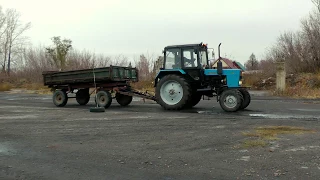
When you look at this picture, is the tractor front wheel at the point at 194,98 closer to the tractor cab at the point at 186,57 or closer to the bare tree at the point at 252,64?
the tractor cab at the point at 186,57

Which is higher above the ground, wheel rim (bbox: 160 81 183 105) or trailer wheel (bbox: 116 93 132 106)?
wheel rim (bbox: 160 81 183 105)

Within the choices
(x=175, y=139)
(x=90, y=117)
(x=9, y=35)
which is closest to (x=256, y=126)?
(x=175, y=139)

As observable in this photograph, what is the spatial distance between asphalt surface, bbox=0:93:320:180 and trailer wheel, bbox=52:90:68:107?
16.6 ft

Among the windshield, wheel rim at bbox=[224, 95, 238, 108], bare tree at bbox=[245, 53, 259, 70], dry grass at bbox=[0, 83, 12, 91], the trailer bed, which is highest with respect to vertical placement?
bare tree at bbox=[245, 53, 259, 70]

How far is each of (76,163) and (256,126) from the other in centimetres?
478

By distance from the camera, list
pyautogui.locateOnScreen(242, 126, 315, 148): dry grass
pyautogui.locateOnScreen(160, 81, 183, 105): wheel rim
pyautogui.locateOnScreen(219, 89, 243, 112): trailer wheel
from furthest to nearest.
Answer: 1. pyautogui.locateOnScreen(160, 81, 183, 105): wheel rim
2. pyautogui.locateOnScreen(219, 89, 243, 112): trailer wheel
3. pyautogui.locateOnScreen(242, 126, 315, 148): dry grass

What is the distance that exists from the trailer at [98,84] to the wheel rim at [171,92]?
0.87 m

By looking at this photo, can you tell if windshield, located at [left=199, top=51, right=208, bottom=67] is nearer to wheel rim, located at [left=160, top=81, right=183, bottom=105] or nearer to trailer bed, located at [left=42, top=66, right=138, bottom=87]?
wheel rim, located at [left=160, top=81, right=183, bottom=105]

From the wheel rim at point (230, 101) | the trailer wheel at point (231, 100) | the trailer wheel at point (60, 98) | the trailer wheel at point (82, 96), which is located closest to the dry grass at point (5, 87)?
the trailer wheel at point (60, 98)

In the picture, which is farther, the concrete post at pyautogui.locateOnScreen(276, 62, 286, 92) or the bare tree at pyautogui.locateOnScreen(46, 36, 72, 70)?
the bare tree at pyautogui.locateOnScreen(46, 36, 72, 70)

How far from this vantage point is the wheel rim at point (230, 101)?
1107cm

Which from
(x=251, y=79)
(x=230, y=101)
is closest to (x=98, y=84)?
(x=230, y=101)

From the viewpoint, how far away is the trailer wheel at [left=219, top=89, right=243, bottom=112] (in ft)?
36.1

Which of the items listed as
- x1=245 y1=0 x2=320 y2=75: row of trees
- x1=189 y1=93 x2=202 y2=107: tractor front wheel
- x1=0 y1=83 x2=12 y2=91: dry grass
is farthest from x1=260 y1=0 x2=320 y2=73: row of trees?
x1=0 y1=83 x2=12 y2=91: dry grass
